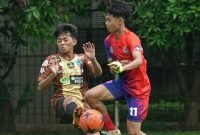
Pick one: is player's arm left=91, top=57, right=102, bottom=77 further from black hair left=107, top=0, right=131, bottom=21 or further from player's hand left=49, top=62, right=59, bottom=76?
black hair left=107, top=0, right=131, bottom=21

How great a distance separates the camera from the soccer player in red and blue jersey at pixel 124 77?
8180 millimetres

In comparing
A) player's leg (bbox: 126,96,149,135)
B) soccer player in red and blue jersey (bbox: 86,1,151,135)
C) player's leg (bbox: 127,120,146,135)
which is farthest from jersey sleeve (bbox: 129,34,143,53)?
player's leg (bbox: 127,120,146,135)

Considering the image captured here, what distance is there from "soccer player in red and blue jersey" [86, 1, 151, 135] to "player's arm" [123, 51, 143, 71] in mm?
57

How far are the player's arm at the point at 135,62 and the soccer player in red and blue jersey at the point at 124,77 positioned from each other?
2.3 inches

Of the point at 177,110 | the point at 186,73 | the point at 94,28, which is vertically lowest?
the point at 177,110

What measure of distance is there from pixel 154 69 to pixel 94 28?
4.89ft

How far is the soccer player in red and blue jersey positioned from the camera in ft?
26.8

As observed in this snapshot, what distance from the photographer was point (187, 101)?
12586 mm

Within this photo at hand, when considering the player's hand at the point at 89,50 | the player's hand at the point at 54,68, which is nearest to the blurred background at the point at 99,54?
the player's hand at the point at 89,50

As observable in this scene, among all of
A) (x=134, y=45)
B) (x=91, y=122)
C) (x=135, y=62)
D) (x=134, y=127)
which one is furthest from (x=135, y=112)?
(x=91, y=122)

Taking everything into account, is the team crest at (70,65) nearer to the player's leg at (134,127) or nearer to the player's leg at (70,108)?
the player's leg at (70,108)

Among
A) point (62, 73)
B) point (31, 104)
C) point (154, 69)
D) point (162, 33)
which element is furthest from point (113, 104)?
point (62, 73)

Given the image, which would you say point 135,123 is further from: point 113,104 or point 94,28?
point 94,28

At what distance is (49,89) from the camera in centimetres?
1345
